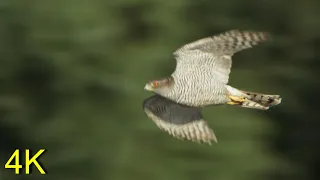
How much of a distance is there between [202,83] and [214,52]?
0.19 metres

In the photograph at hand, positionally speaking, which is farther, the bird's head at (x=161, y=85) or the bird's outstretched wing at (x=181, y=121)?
the bird's outstretched wing at (x=181, y=121)

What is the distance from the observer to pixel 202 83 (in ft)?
13.4

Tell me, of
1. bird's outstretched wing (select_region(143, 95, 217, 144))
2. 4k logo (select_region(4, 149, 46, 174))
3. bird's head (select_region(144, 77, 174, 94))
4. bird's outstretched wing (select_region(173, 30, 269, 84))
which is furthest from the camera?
4k logo (select_region(4, 149, 46, 174))

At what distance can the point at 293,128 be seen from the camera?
5953 millimetres

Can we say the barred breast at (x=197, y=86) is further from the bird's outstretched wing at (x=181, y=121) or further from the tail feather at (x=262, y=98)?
the bird's outstretched wing at (x=181, y=121)

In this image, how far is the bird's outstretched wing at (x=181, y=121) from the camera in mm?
4298

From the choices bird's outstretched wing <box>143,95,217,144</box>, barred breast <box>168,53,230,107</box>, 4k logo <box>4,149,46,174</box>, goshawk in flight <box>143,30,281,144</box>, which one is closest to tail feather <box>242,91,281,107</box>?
goshawk in flight <box>143,30,281,144</box>

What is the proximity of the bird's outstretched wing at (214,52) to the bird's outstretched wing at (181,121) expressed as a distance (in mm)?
261

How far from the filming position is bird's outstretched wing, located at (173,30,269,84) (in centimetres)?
407

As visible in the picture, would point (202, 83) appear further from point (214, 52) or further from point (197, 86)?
point (214, 52)

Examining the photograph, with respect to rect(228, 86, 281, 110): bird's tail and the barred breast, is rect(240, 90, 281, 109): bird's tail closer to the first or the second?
rect(228, 86, 281, 110): bird's tail

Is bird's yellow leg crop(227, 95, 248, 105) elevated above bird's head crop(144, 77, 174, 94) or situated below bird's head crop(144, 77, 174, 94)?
below

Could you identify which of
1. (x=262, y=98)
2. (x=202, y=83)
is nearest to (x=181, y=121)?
(x=202, y=83)

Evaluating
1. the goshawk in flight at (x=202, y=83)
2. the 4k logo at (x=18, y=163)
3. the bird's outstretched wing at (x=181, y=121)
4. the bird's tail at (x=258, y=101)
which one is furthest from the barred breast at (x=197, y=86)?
the 4k logo at (x=18, y=163)
